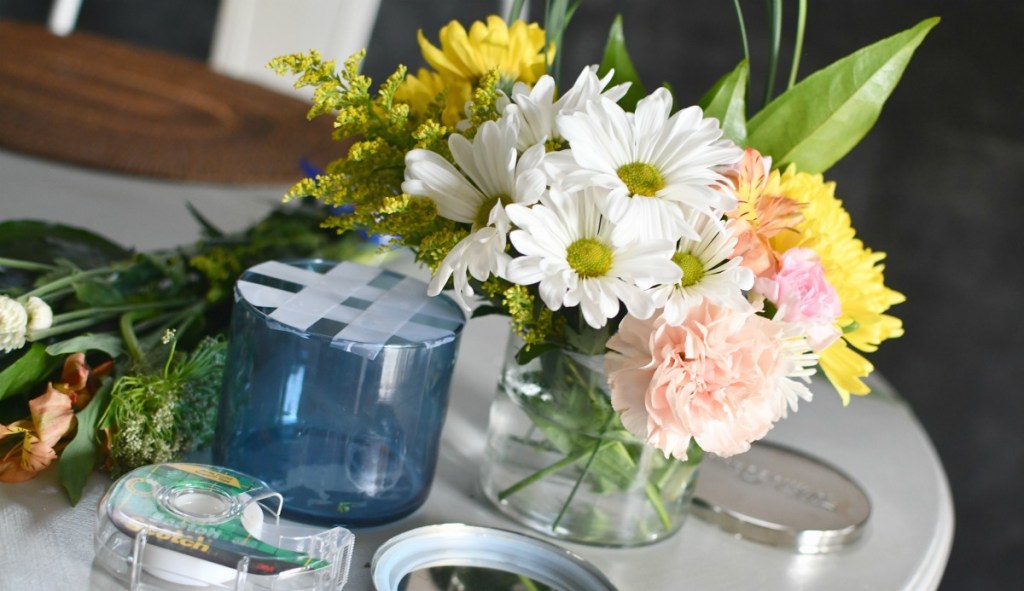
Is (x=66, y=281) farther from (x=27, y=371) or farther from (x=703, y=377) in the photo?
(x=703, y=377)

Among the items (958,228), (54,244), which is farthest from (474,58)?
(958,228)

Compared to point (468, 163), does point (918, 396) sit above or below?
below

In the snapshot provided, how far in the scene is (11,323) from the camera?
687mm

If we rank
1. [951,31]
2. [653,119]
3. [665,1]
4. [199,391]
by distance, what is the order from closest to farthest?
[653,119] < [199,391] < [951,31] < [665,1]

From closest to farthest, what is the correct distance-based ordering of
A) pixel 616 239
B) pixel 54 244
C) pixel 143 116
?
1. pixel 616 239
2. pixel 54 244
3. pixel 143 116

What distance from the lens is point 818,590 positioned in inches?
30.9

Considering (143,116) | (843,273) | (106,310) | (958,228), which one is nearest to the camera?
(843,273)

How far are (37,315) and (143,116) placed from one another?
2.47 feet

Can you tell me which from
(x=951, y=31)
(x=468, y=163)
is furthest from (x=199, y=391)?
(x=951, y=31)

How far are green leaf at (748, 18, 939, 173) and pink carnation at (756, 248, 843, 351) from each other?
0.12 metres

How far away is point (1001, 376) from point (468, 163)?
1.61 metres

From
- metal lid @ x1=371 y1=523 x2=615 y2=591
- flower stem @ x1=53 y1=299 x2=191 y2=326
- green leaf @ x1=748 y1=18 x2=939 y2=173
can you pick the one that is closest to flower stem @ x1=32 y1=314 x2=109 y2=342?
flower stem @ x1=53 y1=299 x2=191 y2=326

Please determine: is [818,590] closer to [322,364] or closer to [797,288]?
[797,288]

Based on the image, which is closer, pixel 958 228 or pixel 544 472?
pixel 544 472
